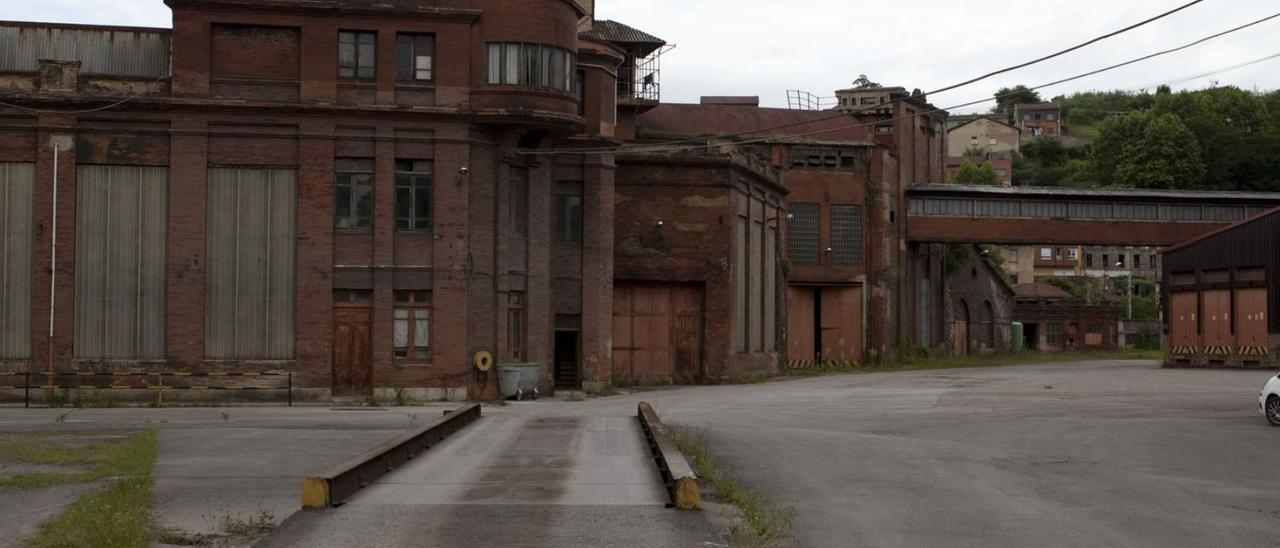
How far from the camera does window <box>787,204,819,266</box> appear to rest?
61906mm

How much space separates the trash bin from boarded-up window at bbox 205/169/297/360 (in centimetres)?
542

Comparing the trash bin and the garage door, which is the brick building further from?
the garage door

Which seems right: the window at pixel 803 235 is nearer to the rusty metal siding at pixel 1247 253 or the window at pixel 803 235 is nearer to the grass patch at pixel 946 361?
the grass patch at pixel 946 361

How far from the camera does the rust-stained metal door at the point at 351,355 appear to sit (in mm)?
35656

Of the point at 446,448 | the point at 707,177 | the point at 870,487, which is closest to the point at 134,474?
the point at 446,448

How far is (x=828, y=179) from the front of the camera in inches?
2484

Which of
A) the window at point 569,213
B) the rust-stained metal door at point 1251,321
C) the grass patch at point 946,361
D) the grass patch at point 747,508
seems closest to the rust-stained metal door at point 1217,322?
the rust-stained metal door at point 1251,321

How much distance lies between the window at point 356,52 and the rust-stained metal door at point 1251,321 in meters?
35.4

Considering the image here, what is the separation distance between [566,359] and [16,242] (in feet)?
49.4

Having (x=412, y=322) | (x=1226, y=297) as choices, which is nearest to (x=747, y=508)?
(x=412, y=322)

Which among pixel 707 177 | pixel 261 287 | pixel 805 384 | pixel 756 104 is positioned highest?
pixel 756 104

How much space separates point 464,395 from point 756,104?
40.5 meters

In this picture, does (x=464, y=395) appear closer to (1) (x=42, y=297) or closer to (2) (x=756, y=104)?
(1) (x=42, y=297)

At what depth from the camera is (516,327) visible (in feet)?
126
